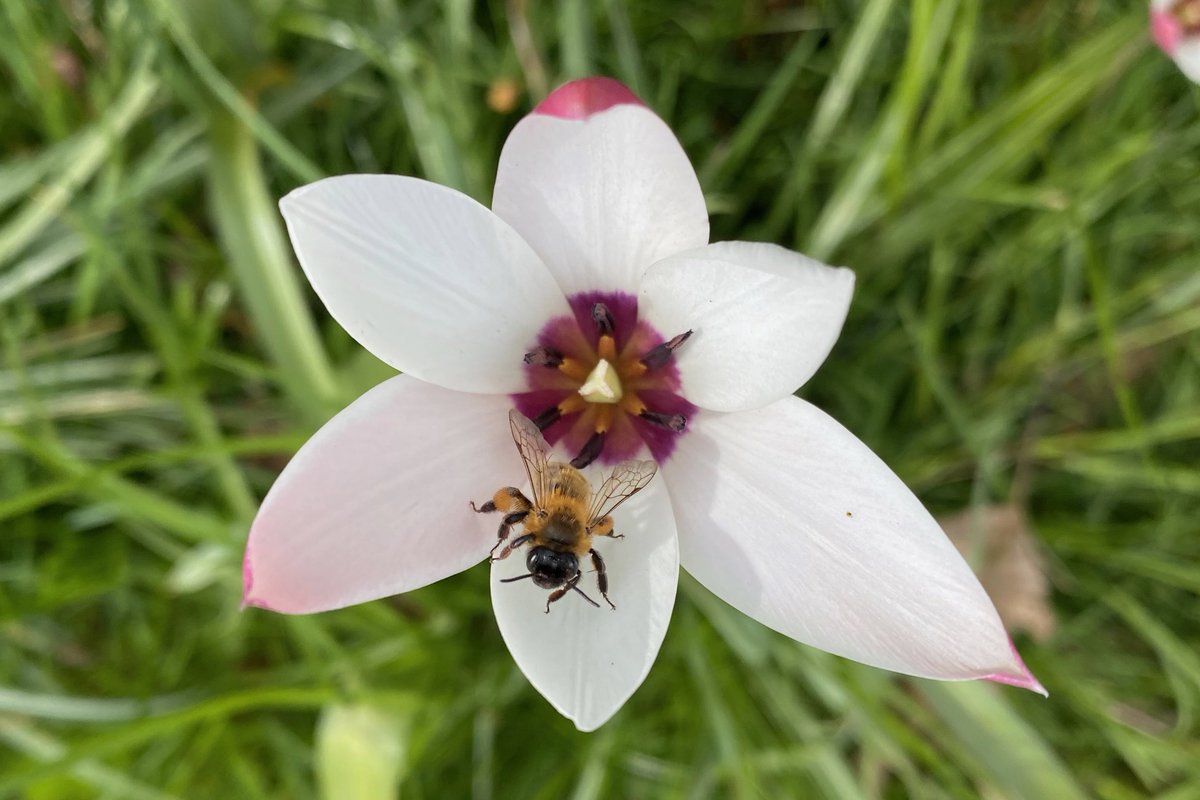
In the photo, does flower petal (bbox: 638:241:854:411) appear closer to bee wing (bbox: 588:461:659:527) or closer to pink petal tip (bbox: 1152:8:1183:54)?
bee wing (bbox: 588:461:659:527)

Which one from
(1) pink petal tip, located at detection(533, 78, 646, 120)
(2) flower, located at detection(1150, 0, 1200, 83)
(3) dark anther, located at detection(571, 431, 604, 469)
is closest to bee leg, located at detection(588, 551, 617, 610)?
(3) dark anther, located at detection(571, 431, 604, 469)

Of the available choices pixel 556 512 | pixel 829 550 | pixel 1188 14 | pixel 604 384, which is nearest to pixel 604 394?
pixel 604 384

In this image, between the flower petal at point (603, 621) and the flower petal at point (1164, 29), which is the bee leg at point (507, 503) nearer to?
the flower petal at point (603, 621)

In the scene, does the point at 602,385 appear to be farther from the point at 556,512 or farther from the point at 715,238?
the point at 715,238

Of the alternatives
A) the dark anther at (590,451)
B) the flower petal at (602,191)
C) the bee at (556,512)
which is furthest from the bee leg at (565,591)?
Result: the flower petal at (602,191)

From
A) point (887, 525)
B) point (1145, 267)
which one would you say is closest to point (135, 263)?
point (887, 525)

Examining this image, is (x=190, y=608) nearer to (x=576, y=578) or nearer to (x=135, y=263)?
(x=135, y=263)
